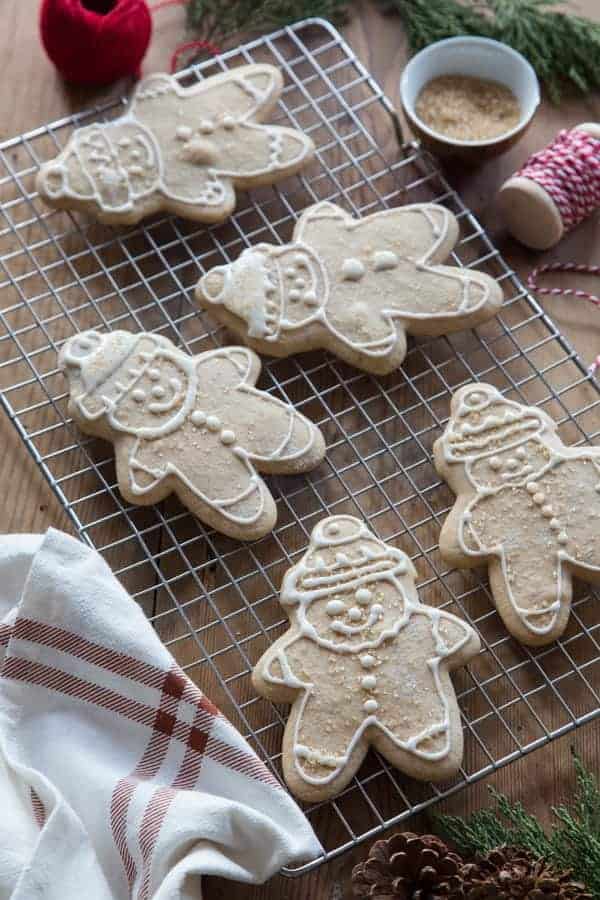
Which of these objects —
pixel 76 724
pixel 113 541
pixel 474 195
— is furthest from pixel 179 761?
pixel 474 195

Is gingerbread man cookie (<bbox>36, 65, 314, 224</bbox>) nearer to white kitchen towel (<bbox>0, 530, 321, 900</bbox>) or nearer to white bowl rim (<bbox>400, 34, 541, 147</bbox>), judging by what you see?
white bowl rim (<bbox>400, 34, 541, 147</bbox>)

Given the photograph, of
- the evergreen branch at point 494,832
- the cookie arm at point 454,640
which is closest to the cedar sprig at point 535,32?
the cookie arm at point 454,640

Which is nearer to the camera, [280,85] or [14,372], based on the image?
[14,372]

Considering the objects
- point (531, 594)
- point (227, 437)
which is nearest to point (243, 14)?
point (227, 437)

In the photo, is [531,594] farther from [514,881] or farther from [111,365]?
[111,365]

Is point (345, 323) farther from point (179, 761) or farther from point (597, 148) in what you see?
point (179, 761)

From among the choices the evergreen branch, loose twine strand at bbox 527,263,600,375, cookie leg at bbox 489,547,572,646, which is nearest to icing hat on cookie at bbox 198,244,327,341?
loose twine strand at bbox 527,263,600,375

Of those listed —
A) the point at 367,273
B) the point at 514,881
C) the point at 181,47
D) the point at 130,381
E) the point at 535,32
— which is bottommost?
the point at 514,881
